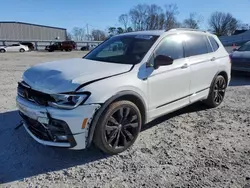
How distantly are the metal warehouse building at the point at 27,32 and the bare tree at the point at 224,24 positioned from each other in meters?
61.6

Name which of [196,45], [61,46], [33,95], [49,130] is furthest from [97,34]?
[49,130]

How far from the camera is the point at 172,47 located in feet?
13.6

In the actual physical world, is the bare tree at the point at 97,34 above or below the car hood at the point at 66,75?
above

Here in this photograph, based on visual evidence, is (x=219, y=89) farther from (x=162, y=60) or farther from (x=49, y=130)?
(x=49, y=130)

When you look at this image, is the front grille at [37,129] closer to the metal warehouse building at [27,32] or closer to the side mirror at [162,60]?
the side mirror at [162,60]

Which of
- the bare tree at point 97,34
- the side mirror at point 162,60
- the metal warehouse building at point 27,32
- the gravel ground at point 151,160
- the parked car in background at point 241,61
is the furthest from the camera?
the bare tree at point 97,34

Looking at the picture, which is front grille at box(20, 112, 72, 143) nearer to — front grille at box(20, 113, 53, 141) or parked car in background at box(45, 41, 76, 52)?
front grille at box(20, 113, 53, 141)

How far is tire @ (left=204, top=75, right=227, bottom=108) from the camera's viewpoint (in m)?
5.17

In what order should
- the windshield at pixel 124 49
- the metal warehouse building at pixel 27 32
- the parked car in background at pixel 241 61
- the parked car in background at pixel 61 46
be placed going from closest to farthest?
the windshield at pixel 124 49
the parked car in background at pixel 241 61
the parked car in background at pixel 61 46
the metal warehouse building at pixel 27 32

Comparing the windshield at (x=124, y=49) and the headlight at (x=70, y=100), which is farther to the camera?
the windshield at (x=124, y=49)

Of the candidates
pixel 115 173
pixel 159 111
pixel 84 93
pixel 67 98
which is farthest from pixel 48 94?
pixel 159 111

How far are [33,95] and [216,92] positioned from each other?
4069mm

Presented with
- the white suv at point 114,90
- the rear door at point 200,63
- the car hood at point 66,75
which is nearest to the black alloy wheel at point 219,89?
the rear door at point 200,63

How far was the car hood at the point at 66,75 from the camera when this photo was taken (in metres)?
2.90
